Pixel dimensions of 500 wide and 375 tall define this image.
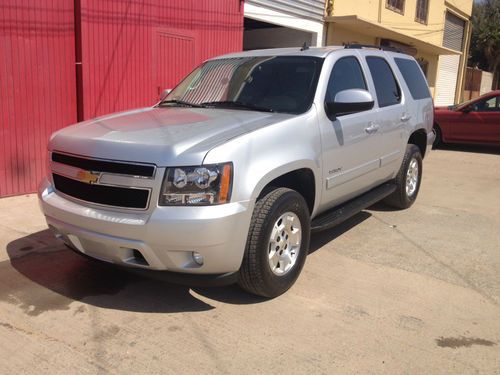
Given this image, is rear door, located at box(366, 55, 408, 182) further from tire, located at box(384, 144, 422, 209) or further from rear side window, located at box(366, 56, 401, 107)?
tire, located at box(384, 144, 422, 209)

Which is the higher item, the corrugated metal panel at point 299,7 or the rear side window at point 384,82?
the corrugated metal panel at point 299,7

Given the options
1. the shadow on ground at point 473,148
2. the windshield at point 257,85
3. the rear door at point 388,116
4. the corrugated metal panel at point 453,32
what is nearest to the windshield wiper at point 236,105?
the windshield at point 257,85

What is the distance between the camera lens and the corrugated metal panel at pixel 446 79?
74.4ft

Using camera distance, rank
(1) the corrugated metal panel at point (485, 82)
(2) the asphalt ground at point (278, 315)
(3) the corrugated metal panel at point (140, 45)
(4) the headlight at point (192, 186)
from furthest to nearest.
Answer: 1. (1) the corrugated metal panel at point (485, 82)
2. (3) the corrugated metal panel at point (140, 45)
3. (4) the headlight at point (192, 186)
4. (2) the asphalt ground at point (278, 315)

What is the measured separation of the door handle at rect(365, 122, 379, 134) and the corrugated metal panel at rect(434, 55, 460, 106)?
18854 millimetres

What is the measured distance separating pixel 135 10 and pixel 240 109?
4252mm

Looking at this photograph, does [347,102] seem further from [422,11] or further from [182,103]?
[422,11]

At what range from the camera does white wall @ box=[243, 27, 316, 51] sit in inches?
526

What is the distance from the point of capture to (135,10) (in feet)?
25.4

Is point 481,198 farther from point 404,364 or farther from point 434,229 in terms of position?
point 404,364

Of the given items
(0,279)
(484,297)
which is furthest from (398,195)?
(0,279)

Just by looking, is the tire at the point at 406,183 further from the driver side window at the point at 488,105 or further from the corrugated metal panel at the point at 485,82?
the corrugated metal panel at the point at 485,82

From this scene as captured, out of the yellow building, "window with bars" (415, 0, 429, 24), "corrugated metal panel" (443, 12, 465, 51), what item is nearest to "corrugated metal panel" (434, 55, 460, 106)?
the yellow building

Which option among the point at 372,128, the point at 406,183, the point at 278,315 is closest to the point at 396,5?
the point at 406,183
